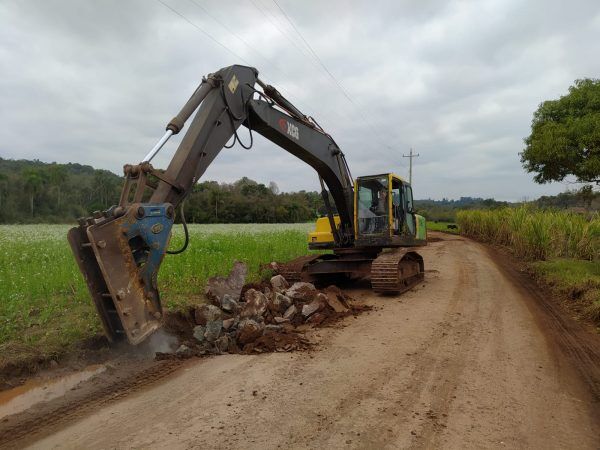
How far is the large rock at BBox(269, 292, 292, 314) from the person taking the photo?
684 cm

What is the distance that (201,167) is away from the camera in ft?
18.8

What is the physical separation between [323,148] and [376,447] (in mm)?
6595

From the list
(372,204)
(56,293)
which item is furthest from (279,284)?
(56,293)

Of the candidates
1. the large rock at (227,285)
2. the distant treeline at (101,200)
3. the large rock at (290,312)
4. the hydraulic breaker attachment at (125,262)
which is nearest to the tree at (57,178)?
the distant treeline at (101,200)

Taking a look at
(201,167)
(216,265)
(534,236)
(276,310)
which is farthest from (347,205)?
(534,236)

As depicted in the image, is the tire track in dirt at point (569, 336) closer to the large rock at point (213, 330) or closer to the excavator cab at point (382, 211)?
the excavator cab at point (382, 211)

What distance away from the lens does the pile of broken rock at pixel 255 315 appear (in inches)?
219

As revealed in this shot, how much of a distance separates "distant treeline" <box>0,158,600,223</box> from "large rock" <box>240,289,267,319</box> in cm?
3713

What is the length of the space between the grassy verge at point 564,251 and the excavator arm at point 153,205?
635 cm

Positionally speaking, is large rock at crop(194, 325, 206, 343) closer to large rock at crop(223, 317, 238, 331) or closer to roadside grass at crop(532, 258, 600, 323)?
large rock at crop(223, 317, 238, 331)

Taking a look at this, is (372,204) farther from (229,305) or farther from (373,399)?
(373,399)

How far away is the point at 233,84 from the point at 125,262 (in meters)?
3.04

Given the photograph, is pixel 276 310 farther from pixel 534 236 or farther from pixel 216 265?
pixel 534 236

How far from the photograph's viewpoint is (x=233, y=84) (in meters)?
6.21
